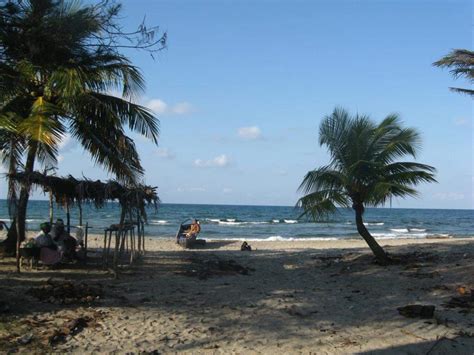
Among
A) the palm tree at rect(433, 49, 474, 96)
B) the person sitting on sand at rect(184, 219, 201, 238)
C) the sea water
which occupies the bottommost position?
the sea water

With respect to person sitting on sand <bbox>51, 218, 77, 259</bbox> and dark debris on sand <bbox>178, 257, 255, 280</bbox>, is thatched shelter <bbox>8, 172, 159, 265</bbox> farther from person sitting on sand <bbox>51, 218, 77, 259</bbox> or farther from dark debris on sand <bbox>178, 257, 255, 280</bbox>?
Answer: dark debris on sand <bbox>178, 257, 255, 280</bbox>

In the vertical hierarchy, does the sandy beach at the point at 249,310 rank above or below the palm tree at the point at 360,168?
below

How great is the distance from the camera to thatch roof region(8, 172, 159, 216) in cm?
970

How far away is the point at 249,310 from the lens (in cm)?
753

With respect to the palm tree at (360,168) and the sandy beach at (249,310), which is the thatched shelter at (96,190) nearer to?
the sandy beach at (249,310)

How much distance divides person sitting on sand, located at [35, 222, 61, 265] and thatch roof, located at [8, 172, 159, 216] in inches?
33.4

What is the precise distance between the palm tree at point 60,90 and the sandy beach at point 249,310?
95.8 inches

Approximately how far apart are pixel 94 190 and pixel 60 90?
2085 millimetres

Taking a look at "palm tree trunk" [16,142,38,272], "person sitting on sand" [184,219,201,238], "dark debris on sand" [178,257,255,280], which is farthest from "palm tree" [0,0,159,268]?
"person sitting on sand" [184,219,201,238]

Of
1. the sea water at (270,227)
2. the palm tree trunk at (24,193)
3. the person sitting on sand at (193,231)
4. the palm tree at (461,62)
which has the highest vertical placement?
the palm tree at (461,62)

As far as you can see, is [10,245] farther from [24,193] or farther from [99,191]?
[99,191]

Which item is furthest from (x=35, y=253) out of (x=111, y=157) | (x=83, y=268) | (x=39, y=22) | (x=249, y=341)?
(x=249, y=341)

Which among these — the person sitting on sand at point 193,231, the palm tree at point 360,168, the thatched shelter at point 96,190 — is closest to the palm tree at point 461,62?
the palm tree at point 360,168

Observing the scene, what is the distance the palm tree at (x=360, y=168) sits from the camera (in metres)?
11.2
